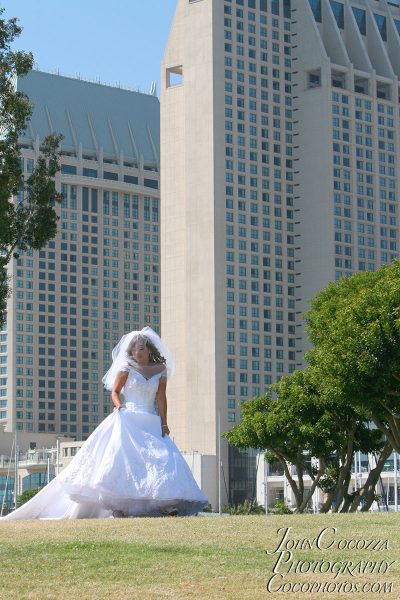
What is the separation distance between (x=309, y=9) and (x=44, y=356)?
2525 inches

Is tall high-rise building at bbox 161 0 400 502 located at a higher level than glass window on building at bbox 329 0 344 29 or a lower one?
lower

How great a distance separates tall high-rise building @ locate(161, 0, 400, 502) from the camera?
494 feet

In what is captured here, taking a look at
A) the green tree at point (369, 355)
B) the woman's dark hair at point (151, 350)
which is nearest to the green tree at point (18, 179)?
the woman's dark hair at point (151, 350)

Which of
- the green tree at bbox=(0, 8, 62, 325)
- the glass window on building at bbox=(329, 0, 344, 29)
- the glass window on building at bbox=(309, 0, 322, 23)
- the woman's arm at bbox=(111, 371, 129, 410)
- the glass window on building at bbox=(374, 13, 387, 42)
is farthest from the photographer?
the glass window on building at bbox=(374, 13, 387, 42)

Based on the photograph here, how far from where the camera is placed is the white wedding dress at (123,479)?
3328 centimetres

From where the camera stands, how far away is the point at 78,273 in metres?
194

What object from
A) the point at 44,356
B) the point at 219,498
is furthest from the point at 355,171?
the point at 44,356

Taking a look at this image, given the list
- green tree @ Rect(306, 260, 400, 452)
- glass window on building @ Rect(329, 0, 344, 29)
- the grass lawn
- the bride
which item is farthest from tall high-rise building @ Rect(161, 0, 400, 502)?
the grass lawn

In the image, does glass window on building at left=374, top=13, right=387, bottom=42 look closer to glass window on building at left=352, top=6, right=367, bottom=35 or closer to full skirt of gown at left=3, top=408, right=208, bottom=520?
glass window on building at left=352, top=6, right=367, bottom=35

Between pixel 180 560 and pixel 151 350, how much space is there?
51.6 ft

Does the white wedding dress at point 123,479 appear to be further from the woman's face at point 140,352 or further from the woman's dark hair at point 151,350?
the woman's dark hair at point 151,350

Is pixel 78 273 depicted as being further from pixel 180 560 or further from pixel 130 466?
pixel 180 560

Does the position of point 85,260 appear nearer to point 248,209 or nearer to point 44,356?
point 44,356

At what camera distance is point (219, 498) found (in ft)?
473
